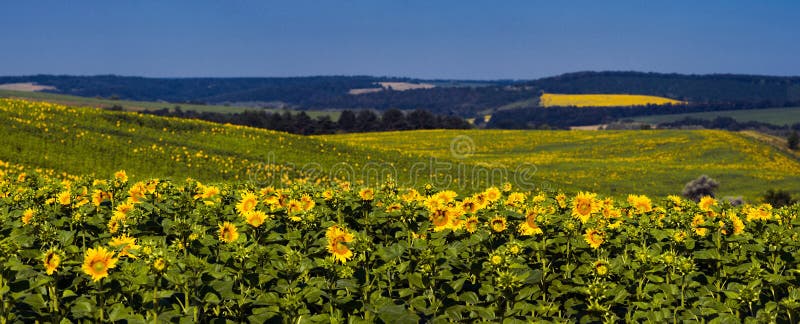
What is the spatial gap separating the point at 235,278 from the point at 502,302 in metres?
2.42

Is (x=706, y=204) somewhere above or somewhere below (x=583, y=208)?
below

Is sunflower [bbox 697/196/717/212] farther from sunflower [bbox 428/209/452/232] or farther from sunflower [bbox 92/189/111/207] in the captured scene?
sunflower [bbox 92/189/111/207]

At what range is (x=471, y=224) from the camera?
21.9 feet

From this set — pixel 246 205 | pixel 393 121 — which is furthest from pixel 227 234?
pixel 393 121

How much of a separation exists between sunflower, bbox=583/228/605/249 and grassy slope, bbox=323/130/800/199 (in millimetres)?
38852

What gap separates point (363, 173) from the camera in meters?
32.1

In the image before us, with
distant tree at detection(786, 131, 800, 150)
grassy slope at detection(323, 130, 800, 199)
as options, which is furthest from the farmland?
distant tree at detection(786, 131, 800, 150)

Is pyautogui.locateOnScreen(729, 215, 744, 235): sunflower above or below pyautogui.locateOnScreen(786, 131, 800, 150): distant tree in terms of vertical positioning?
above

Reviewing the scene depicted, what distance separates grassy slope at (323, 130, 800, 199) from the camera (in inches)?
2079

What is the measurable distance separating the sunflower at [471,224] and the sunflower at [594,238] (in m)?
1.19

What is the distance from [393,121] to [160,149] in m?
82.6

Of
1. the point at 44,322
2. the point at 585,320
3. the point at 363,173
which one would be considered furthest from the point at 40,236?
the point at 363,173

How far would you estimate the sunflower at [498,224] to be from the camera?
21.4 ft

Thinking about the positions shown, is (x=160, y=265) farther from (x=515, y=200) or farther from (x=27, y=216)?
(x=515, y=200)
